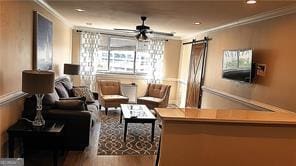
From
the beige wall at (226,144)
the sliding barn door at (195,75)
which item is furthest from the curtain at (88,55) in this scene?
the beige wall at (226,144)

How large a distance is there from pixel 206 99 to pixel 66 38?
4.01 m

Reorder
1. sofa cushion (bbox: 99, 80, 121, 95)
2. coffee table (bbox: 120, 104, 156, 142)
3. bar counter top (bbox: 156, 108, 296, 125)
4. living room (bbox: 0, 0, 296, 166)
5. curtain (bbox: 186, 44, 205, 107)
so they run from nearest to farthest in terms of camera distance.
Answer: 1. bar counter top (bbox: 156, 108, 296, 125)
2. living room (bbox: 0, 0, 296, 166)
3. coffee table (bbox: 120, 104, 156, 142)
4. curtain (bbox: 186, 44, 205, 107)
5. sofa cushion (bbox: 99, 80, 121, 95)

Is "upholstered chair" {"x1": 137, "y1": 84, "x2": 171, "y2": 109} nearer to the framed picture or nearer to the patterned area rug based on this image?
the patterned area rug

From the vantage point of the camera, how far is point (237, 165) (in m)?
2.41

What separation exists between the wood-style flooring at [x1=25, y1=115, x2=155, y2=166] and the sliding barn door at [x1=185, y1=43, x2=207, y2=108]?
3030 millimetres

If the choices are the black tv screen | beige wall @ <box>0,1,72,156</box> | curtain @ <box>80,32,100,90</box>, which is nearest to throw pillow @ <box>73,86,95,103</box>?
beige wall @ <box>0,1,72,156</box>

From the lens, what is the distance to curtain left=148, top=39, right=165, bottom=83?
26.4ft

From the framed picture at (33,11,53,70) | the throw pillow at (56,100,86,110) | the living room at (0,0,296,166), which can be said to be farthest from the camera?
the framed picture at (33,11,53,70)

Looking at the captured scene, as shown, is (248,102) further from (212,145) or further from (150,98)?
(150,98)

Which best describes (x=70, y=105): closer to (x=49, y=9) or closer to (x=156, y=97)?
(x=49, y=9)

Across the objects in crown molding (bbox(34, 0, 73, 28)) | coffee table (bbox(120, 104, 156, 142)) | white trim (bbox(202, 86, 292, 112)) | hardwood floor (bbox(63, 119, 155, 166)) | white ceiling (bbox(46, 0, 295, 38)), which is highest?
crown molding (bbox(34, 0, 73, 28))

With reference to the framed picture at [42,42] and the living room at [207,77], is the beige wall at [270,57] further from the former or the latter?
the framed picture at [42,42]

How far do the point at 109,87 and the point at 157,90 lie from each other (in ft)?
4.50

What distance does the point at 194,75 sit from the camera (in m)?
6.78
